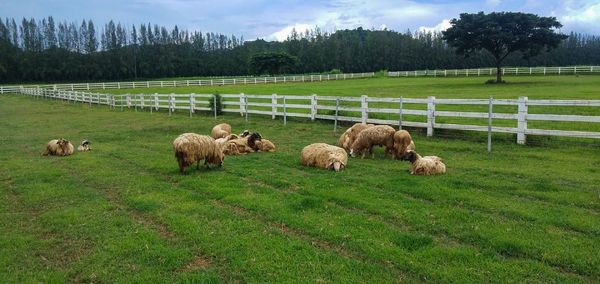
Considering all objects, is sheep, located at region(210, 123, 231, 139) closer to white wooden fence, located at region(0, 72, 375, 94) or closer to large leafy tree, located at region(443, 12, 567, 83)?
large leafy tree, located at region(443, 12, 567, 83)

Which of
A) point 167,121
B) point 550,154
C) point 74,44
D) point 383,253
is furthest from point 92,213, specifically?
point 74,44

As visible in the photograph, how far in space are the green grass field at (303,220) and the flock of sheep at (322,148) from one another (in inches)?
11.7

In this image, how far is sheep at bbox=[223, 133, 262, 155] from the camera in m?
11.8

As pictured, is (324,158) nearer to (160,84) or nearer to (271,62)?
(160,84)

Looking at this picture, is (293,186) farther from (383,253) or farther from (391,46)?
(391,46)

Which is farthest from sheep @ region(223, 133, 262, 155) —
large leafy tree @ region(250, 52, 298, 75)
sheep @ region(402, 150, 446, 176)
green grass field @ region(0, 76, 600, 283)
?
large leafy tree @ region(250, 52, 298, 75)

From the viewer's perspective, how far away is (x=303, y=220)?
20.8 ft

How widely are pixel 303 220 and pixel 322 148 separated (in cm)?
399

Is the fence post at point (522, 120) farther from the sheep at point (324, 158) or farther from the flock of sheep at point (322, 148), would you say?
the sheep at point (324, 158)

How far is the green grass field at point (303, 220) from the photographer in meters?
4.91

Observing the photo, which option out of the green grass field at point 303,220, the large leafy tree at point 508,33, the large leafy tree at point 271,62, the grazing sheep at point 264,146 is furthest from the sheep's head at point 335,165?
the large leafy tree at point 271,62

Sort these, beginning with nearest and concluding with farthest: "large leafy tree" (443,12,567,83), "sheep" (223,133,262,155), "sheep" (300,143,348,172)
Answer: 1. "sheep" (300,143,348,172)
2. "sheep" (223,133,262,155)
3. "large leafy tree" (443,12,567,83)

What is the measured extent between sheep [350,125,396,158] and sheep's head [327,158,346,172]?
1499 millimetres

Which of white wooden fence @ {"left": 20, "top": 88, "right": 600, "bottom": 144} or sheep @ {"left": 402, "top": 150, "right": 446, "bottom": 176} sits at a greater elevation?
white wooden fence @ {"left": 20, "top": 88, "right": 600, "bottom": 144}
